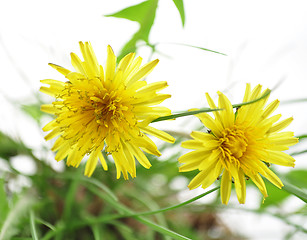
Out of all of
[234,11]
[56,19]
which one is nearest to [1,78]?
[56,19]

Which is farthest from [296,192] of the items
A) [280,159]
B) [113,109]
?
[113,109]

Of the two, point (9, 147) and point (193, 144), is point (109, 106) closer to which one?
point (193, 144)

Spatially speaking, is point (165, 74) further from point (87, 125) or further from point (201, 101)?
point (87, 125)

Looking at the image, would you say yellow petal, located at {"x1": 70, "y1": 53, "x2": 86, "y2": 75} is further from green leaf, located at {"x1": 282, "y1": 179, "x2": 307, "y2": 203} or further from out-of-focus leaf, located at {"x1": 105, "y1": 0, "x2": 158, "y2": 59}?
green leaf, located at {"x1": 282, "y1": 179, "x2": 307, "y2": 203}

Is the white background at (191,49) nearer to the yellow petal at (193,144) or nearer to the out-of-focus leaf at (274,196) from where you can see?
the out-of-focus leaf at (274,196)

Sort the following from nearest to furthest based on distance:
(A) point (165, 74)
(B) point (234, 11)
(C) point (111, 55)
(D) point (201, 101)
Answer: (C) point (111, 55) → (D) point (201, 101) → (A) point (165, 74) → (B) point (234, 11)

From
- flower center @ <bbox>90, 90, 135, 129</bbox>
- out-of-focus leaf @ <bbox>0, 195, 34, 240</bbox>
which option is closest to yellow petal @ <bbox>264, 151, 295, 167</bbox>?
flower center @ <bbox>90, 90, 135, 129</bbox>
